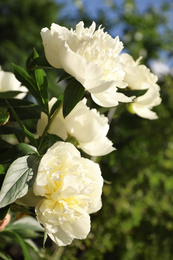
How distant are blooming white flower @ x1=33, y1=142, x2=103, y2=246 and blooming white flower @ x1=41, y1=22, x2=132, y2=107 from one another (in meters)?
0.09

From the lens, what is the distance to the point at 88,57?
0.42m

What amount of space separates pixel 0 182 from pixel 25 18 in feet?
27.6

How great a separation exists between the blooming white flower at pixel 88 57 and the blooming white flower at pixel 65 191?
0.09m

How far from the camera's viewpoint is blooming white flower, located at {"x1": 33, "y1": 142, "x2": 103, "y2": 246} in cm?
42

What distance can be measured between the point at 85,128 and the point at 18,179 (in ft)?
0.40

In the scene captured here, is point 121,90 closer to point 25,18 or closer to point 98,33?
point 98,33

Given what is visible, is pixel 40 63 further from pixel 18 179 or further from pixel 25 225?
pixel 25 225

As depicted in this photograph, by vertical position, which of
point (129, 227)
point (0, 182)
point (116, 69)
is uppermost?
point (116, 69)

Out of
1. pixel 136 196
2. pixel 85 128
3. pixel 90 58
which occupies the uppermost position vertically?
pixel 90 58

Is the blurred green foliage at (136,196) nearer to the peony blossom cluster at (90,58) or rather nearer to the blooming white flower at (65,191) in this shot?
the blooming white flower at (65,191)

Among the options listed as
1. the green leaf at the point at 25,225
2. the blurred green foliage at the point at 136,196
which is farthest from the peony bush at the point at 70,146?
the blurred green foliage at the point at 136,196

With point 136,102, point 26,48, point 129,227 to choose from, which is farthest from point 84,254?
point 26,48

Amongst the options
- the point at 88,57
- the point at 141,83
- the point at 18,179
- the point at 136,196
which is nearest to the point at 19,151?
the point at 18,179

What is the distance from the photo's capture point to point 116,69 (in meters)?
0.44
